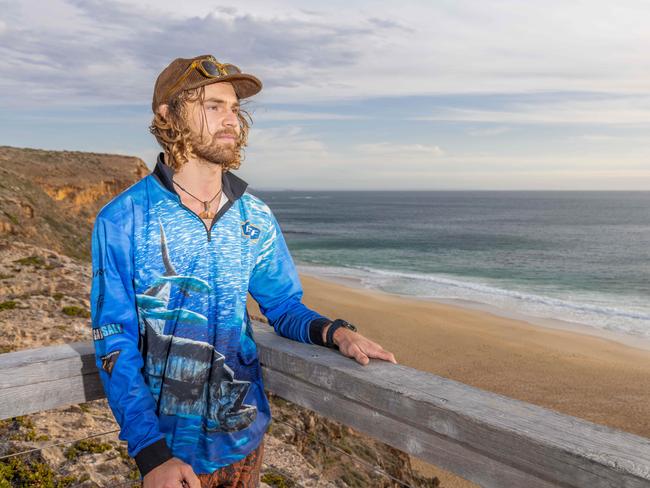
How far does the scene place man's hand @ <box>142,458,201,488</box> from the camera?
167 cm

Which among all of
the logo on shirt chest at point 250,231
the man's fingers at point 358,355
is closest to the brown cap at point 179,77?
the logo on shirt chest at point 250,231

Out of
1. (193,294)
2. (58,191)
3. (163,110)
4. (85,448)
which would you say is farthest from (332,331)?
(58,191)

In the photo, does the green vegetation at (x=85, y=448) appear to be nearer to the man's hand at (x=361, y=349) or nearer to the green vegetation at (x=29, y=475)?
the green vegetation at (x=29, y=475)

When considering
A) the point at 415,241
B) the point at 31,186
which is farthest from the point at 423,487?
the point at 415,241

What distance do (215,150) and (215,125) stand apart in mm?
98

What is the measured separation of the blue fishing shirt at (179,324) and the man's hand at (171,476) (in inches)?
4.9

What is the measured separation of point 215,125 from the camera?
216 centimetres

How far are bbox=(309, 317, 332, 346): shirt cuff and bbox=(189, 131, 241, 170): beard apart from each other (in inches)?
28.2

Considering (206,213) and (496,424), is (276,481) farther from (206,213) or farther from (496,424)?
(496,424)

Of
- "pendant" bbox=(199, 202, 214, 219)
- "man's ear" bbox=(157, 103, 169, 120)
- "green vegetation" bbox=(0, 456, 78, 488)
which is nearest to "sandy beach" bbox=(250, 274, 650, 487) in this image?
"green vegetation" bbox=(0, 456, 78, 488)

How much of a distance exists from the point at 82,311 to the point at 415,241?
54.5 metres

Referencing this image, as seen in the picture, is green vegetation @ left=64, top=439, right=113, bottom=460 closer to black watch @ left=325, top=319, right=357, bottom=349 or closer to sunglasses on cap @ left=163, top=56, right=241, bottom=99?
black watch @ left=325, top=319, right=357, bottom=349

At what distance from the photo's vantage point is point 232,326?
2092mm

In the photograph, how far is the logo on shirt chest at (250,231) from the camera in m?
2.22
